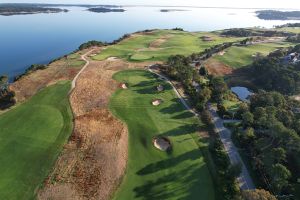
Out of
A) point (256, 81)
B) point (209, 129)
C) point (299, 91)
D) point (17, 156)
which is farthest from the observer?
point (256, 81)

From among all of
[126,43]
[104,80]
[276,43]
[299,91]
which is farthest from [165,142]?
[276,43]

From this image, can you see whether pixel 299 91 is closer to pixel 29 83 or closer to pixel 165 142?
pixel 165 142

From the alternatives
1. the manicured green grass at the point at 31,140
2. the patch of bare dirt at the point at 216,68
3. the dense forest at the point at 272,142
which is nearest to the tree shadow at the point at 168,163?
the dense forest at the point at 272,142

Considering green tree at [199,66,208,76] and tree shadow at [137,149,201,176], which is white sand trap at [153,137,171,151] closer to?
tree shadow at [137,149,201,176]

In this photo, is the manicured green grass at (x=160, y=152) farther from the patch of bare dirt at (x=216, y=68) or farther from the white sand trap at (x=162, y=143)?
the patch of bare dirt at (x=216, y=68)

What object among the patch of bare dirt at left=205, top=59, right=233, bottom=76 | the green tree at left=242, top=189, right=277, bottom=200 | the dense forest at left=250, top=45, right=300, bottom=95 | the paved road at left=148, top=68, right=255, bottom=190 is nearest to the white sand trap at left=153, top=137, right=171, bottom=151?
the paved road at left=148, top=68, right=255, bottom=190

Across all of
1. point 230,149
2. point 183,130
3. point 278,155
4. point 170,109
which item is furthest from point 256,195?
point 170,109

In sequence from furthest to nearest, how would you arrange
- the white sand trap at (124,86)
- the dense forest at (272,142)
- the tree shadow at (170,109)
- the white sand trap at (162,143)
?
the white sand trap at (124,86), the tree shadow at (170,109), the white sand trap at (162,143), the dense forest at (272,142)

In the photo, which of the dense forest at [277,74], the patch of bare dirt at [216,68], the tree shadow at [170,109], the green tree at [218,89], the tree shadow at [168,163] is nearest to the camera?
the tree shadow at [168,163]
